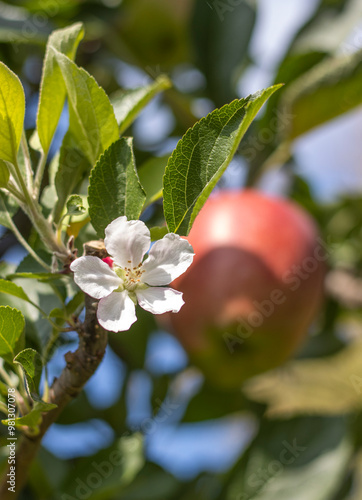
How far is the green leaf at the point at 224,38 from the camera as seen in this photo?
41.2 inches

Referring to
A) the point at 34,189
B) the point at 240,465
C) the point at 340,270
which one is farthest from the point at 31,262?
the point at 340,270

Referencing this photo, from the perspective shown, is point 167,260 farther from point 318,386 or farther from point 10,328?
point 318,386

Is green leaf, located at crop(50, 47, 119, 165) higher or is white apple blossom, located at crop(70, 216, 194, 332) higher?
green leaf, located at crop(50, 47, 119, 165)

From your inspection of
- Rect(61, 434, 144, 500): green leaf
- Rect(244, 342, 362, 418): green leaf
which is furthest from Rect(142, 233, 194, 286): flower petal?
Rect(244, 342, 362, 418): green leaf

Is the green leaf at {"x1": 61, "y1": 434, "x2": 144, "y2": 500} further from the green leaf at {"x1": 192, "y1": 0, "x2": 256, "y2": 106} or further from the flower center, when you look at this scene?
the green leaf at {"x1": 192, "y1": 0, "x2": 256, "y2": 106}

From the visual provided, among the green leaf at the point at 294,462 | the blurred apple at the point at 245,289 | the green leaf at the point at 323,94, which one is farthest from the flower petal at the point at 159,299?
the green leaf at the point at 323,94

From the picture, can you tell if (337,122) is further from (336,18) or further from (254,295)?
(254,295)

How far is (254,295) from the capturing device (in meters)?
0.79

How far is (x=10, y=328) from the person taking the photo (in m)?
0.35

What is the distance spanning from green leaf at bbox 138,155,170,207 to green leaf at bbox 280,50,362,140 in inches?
24.3

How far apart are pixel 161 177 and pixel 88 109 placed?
0.08 metres

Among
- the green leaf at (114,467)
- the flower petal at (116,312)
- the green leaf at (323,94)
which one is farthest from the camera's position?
the green leaf at (323,94)

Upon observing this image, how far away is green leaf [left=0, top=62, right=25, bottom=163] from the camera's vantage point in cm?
33

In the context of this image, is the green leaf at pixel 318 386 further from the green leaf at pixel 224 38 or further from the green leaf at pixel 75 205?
the green leaf at pixel 75 205
